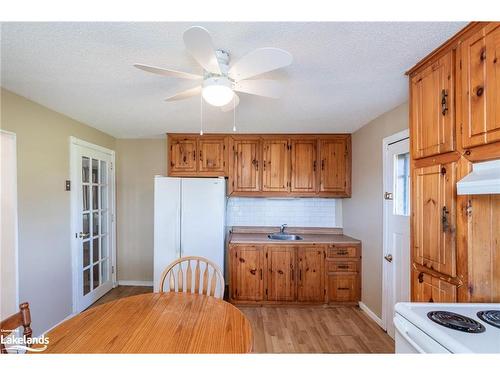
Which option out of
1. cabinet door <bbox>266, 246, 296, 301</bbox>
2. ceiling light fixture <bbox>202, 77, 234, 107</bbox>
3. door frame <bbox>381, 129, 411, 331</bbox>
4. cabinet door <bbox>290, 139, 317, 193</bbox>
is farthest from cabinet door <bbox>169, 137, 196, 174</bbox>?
door frame <bbox>381, 129, 411, 331</bbox>

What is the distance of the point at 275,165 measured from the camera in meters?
3.36

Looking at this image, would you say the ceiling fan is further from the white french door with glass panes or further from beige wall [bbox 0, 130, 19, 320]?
the white french door with glass panes

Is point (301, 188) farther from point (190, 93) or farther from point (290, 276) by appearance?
point (190, 93)

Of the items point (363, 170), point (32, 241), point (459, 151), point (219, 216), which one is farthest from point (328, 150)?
point (32, 241)

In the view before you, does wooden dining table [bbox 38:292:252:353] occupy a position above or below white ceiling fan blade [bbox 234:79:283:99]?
below

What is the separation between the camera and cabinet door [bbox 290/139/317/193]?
334 cm

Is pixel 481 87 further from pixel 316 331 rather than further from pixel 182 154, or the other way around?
pixel 182 154

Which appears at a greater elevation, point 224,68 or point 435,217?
point 224,68

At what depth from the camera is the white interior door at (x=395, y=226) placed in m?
2.17

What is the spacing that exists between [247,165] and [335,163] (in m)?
1.24

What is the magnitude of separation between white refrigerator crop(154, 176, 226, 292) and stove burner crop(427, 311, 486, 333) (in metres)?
2.26

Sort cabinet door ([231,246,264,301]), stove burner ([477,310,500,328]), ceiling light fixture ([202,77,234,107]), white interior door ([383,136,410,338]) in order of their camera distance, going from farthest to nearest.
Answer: cabinet door ([231,246,264,301]), white interior door ([383,136,410,338]), ceiling light fixture ([202,77,234,107]), stove burner ([477,310,500,328])

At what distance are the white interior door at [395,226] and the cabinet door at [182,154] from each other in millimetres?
2390

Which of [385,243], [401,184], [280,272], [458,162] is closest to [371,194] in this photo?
[401,184]
